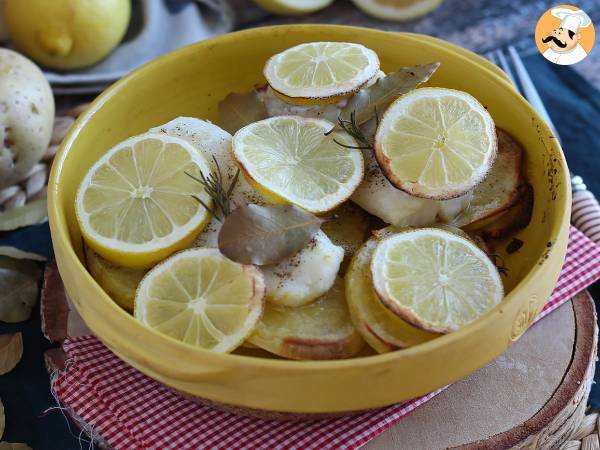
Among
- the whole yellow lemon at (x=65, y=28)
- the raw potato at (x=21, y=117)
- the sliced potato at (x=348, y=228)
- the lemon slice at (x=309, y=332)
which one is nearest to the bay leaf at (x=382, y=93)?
the sliced potato at (x=348, y=228)


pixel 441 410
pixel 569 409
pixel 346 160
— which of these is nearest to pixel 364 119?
pixel 346 160

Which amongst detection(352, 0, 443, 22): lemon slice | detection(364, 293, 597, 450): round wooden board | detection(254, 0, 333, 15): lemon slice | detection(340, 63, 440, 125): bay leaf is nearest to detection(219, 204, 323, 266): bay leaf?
detection(340, 63, 440, 125): bay leaf

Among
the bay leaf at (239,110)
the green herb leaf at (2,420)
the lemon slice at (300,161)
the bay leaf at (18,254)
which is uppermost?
the lemon slice at (300,161)

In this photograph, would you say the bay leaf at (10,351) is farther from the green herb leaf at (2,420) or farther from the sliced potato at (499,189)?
the sliced potato at (499,189)

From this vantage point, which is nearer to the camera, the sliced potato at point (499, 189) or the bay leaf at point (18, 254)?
the sliced potato at point (499, 189)

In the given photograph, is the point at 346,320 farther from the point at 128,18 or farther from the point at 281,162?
the point at 128,18

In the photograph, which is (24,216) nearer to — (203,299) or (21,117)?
(21,117)

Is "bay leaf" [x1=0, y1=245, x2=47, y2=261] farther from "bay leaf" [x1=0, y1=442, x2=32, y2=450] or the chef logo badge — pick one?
the chef logo badge

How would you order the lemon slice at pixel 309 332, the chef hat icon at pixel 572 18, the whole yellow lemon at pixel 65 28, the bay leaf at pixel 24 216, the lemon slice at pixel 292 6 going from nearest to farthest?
the lemon slice at pixel 309 332
the bay leaf at pixel 24 216
the whole yellow lemon at pixel 65 28
the chef hat icon at pixel 572 18
the lemon slice at pixel 292 6
